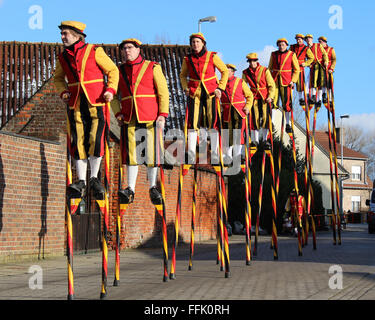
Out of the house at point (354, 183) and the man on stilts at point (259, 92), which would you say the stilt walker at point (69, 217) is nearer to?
the man on stilts at point (259, 92)

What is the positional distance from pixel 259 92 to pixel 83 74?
7.21 meters

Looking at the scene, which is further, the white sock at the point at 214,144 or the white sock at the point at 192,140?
the white sock at the point at 214,144

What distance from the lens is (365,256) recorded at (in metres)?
15.7

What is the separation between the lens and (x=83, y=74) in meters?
8.35

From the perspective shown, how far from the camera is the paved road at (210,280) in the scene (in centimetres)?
815

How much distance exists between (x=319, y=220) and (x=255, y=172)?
6.20 meters

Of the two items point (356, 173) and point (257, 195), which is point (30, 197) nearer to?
point (257, 195)

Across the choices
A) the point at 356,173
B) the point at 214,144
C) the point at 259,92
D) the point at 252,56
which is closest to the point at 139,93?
the point at 214,144

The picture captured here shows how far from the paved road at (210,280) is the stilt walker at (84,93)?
150 cm

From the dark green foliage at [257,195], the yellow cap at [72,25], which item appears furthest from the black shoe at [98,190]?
the dark green foliage at [257,195]

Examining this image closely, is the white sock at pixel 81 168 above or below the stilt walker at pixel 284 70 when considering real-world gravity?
below

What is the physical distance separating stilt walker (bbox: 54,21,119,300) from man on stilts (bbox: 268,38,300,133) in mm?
7942
